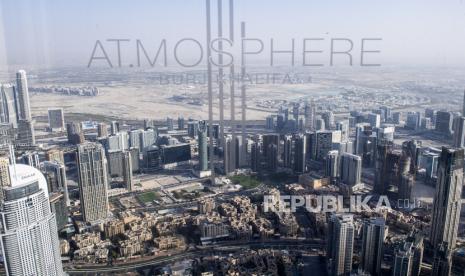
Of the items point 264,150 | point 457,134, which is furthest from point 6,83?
point 457,134

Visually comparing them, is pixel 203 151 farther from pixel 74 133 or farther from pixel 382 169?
pixel 74 133

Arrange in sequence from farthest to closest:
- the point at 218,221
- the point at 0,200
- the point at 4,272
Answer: the point at 218,221, the point at 4,272, the point at 0,200

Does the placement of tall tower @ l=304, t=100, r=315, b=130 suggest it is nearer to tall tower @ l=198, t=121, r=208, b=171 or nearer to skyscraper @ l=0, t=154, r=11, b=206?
tall tower @ l=198, t=121, r=208, b=171

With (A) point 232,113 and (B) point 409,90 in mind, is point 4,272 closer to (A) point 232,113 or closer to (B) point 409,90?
(A) point 232,113

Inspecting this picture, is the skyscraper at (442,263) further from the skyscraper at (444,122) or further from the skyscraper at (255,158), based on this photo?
the skyscraper at (444,122)

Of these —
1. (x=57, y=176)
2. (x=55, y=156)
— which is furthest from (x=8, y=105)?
(x=57, y=176)

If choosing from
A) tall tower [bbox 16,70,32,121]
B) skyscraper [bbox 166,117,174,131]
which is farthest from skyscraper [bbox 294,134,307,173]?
tall tower [bbox 16,70,32,121]

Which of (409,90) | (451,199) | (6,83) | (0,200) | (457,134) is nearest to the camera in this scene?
(0,200)

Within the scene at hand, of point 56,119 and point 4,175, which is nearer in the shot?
point 4,175
